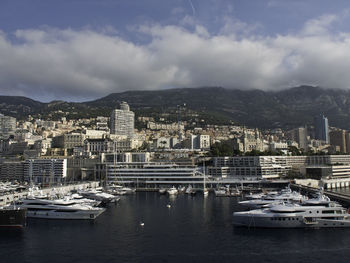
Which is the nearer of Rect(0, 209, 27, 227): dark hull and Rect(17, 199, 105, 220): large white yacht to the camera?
Rect(0, 209, 27, 227): dark hull

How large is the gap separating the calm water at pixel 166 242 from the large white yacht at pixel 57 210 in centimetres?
170

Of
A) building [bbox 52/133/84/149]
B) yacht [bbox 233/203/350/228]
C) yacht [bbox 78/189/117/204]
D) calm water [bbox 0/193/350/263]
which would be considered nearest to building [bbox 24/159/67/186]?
building [bbox 52/133/84/149]

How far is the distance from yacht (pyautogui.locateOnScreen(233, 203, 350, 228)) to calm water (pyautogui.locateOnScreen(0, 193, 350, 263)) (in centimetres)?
117

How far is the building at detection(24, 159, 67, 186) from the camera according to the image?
120 meters

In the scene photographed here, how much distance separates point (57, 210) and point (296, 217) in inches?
1338

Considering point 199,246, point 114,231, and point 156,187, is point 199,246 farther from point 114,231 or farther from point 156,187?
point 156,187

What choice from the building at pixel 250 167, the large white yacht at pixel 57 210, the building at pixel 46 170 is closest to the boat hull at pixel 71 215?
the large white yacht at pixel 57 210

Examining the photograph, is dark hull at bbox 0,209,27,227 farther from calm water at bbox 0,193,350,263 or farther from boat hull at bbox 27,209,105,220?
boat hull at bbox 27,209,105,220

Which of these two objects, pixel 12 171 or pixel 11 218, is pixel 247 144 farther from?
pixel 11 218

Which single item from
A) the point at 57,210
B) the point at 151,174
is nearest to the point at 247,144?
the point at 151,174

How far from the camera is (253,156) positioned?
400 ft

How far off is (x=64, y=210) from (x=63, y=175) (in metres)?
75.5

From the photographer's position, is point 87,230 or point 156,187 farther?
point 156,187

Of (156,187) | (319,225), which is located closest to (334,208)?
(319,225)
